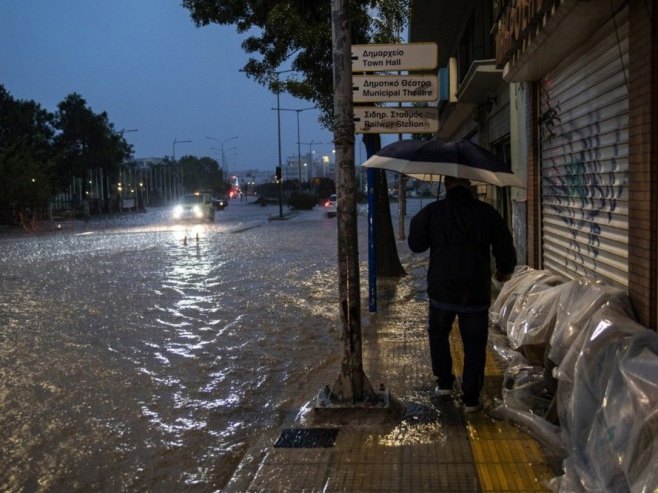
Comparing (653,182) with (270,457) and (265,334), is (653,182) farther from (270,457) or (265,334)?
(265,334)

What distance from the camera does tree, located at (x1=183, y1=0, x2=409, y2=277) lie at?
12352mm

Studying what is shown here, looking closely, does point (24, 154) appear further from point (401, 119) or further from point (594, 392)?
point (594, 392)

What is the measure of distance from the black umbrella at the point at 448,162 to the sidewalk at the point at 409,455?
1681 millimetres

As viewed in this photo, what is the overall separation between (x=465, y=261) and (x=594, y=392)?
139cm

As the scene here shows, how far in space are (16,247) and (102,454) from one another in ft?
71.1

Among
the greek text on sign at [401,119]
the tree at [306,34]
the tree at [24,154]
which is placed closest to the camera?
the greek text on sign at [401,119]

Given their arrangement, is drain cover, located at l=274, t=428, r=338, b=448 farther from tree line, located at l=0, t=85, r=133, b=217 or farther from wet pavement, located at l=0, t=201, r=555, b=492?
tree line, located at l=0, t=85, r=133, b=217

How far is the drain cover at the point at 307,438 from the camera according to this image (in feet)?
14.7

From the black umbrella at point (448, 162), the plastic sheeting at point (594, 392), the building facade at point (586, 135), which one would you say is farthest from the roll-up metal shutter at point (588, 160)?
the black umbrella at point (448, 162)

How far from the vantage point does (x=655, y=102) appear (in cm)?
433

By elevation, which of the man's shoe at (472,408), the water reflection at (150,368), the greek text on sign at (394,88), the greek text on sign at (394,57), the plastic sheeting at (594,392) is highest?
the greek text on sign at (394,57)

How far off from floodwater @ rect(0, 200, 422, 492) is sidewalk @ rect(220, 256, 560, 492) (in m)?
0.45

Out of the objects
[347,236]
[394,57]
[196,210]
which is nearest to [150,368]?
[347,236]

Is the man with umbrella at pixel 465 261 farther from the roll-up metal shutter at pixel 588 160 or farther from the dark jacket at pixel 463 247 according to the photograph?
the roll-up metal shutter at pixel 588 160
